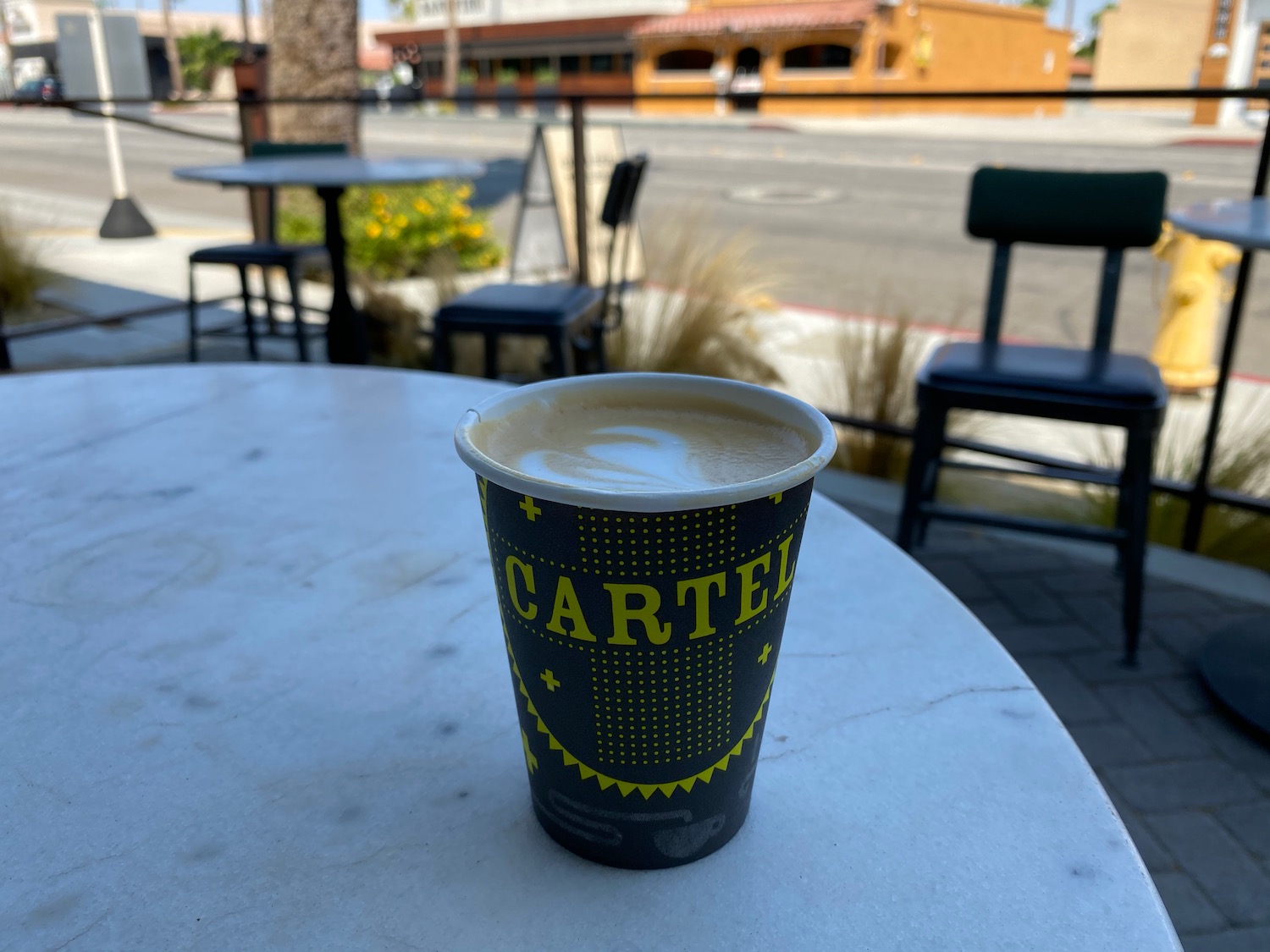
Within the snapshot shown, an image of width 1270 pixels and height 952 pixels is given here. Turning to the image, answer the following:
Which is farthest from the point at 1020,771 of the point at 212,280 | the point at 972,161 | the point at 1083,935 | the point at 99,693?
the point at 972,161

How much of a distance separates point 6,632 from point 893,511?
2.93 m

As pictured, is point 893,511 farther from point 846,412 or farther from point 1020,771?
point 1020,771

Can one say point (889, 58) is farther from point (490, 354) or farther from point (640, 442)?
point (640, 442)

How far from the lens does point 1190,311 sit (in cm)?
501

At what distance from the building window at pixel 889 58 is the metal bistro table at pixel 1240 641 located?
1448 inches

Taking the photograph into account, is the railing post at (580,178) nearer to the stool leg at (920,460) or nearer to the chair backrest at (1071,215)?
the chair backrest at (1071,215)

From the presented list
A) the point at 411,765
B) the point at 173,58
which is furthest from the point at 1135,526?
the point at 173,58

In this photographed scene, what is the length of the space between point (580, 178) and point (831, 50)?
36392mm

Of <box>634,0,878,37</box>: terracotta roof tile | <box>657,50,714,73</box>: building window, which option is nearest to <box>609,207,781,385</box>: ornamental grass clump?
<box>634,0,878,37</box>: terracotta roof tile

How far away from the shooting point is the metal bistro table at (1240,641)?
2.16 meters

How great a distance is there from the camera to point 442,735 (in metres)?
0.78

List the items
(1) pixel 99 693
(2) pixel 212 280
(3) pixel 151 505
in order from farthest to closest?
(2) pixel 212 280 < (3) pixel 151 505 < (1) pixel 99 693

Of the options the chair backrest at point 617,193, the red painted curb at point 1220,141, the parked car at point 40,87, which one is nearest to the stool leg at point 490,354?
the chair backrest at point 617,193

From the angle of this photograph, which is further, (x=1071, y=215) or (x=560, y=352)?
(x=560, y=352)
